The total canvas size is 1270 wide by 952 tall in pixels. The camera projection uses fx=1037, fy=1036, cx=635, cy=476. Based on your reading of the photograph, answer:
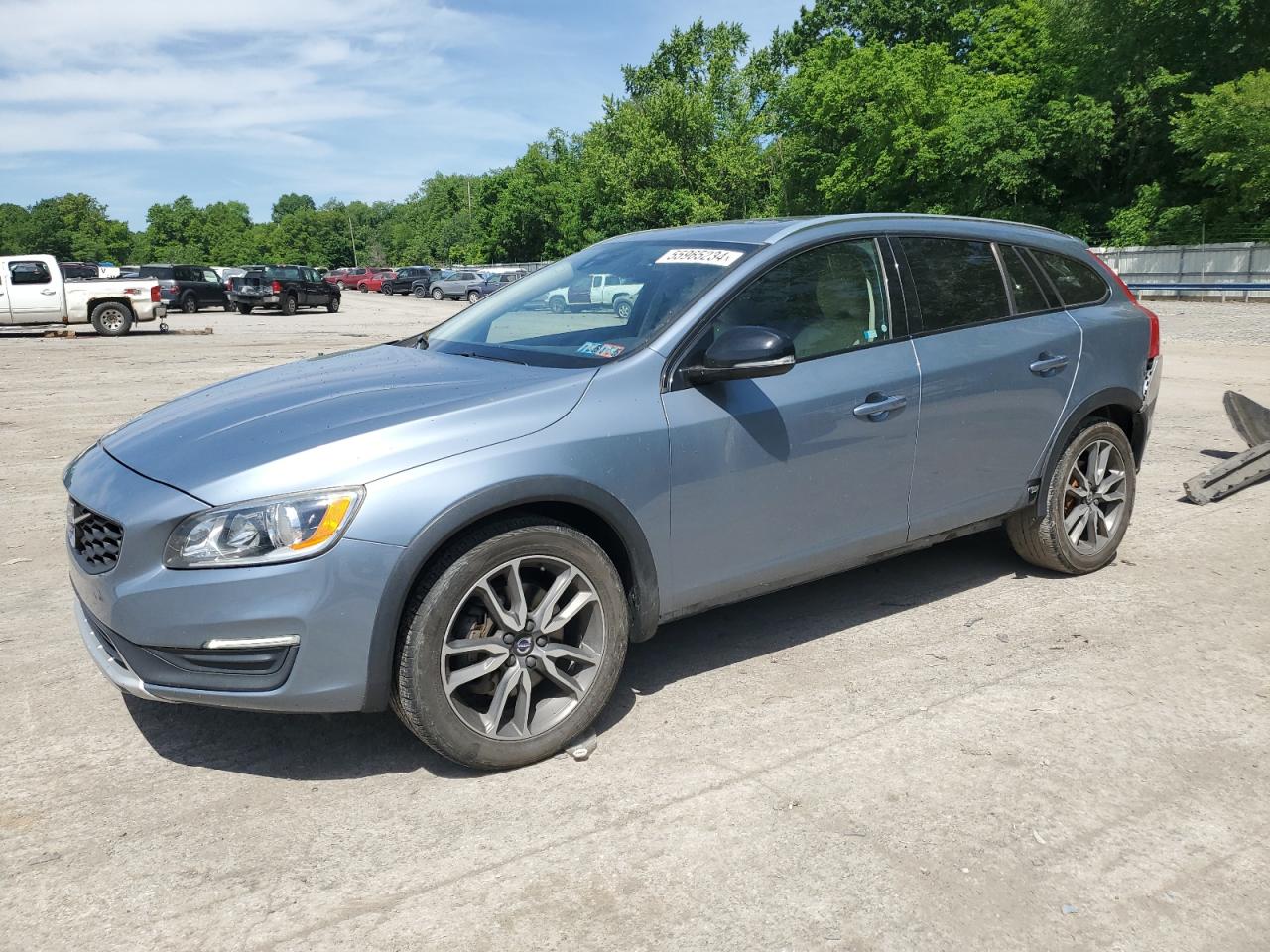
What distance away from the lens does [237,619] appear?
2.92m

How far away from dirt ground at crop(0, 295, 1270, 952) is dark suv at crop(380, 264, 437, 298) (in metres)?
59.2

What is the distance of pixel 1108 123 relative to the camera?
46.4 m

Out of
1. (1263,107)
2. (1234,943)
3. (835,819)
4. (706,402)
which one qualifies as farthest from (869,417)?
(1263,107)

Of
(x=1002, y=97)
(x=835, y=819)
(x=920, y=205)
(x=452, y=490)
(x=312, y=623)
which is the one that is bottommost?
(x=835, y=819)

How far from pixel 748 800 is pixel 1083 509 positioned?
2826mm

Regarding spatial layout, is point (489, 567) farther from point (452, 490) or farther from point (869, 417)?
point (869, 417)

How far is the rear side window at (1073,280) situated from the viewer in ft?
16.3

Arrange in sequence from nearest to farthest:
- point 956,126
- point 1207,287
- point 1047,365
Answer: point 1047,365
point 1207,287
point 956,126

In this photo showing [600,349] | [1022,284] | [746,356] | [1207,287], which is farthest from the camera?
[1207,287]

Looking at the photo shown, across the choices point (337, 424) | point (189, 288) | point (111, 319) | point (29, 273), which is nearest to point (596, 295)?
point (337, 424)

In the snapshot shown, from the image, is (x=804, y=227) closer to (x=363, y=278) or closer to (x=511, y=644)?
(x=511, y=644)

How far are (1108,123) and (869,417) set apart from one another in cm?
4946

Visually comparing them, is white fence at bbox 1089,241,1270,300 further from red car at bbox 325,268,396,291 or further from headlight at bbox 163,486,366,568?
red car at bbox 325,268,396,291

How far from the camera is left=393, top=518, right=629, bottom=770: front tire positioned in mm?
3096
